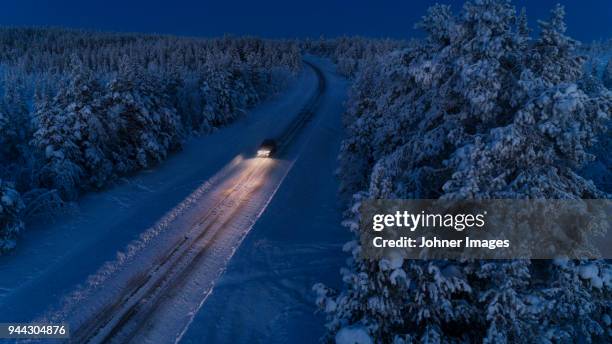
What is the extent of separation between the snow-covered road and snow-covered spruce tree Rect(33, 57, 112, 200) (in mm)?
1427

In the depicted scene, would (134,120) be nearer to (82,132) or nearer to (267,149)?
(82,132)

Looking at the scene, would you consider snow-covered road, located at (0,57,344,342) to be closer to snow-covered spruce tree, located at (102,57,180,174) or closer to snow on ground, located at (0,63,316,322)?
snow on ground, located at (0,63,316,322)

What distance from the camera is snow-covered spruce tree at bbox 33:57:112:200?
66.9 feet

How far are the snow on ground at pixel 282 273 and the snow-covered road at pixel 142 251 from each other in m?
0.54

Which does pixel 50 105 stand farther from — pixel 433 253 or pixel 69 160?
pixel 433 253

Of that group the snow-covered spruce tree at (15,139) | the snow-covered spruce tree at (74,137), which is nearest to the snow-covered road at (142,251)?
the snow-covered spruce tree at (74,137)

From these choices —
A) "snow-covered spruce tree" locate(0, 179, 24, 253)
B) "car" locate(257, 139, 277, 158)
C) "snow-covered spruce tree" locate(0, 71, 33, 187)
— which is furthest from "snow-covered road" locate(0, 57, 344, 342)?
"snow-covered spruce tree" locate(0, 71, 33, 187)

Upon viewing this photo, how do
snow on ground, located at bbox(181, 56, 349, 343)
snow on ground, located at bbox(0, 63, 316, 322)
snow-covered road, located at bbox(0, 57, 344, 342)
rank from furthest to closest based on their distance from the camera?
snow on ground, located at bbox(0, 63, 316, 322) < snow-covered road, located at bbox(0, 57, 344, 342) < snow on ground, located at bbox(181, 56, 349, 343)

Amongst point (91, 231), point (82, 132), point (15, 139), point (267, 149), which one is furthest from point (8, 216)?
point (267, 149)

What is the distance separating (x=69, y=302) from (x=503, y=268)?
46.3 feet

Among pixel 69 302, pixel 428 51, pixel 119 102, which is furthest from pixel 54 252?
pixel 428 51

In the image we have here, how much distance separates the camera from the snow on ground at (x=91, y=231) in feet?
46.1

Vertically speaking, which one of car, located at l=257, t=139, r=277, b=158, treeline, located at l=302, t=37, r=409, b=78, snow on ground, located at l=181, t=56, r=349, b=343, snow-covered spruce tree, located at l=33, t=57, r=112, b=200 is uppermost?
treeline, located at l=302, t=37, r=409, b=78

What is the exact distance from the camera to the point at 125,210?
21031mm
